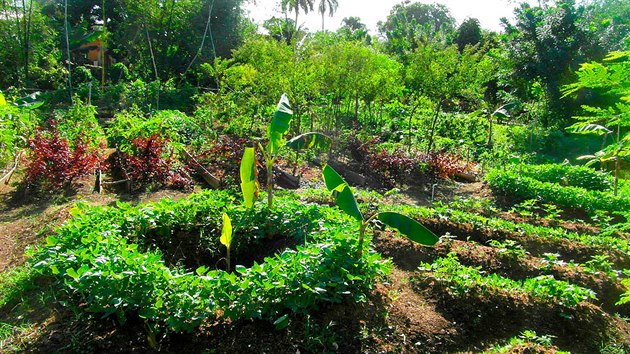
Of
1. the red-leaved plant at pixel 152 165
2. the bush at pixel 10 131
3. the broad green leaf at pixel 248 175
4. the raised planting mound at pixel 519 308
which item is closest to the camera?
the raised planting mound at pixel 519 308

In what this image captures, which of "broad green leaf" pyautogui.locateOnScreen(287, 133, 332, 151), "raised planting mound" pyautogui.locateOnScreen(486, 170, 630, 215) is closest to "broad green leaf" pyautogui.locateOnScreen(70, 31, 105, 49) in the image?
"broad green leaf" pyautogui.locateOnScreen(287, 133, 332, 151)

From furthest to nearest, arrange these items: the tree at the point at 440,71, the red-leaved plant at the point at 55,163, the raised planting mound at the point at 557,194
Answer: the tree at the point at 440,71
the raised planting mound at the point at 557,194
the red-leaved plant at the point at 55,163

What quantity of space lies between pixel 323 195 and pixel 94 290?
15.8 feet

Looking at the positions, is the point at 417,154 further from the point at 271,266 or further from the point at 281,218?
the point at 271,266

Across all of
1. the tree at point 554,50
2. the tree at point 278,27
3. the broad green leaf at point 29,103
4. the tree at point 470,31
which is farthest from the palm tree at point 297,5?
the broad green leaf at point 29,103

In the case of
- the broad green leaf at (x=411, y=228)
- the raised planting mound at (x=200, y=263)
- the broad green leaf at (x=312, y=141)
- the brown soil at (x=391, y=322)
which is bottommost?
the brown soil at (x=391, y=322)

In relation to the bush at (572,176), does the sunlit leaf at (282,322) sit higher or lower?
lower

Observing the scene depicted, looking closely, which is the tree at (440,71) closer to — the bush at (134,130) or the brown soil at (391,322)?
the bush at (134,130)

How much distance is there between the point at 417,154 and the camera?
38.2 ft

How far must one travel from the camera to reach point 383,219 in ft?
13.7

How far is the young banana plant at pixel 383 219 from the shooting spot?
4.05 metres

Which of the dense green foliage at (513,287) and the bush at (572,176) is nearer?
the dense green foliage at (513,287)

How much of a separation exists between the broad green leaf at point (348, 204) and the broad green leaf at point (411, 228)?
24 centimetres

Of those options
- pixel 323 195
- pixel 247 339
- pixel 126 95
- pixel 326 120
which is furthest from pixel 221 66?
pixel 247 339
